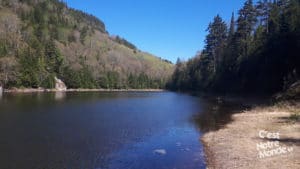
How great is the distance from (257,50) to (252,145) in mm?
52045

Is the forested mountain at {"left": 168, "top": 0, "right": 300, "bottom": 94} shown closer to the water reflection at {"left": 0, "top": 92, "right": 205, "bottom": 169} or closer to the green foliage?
the water reflection at {"left": 0, "top": 92, "right": 205, "bottom": 169}

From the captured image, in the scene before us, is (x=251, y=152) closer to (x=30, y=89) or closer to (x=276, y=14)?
(x=276, y=14)

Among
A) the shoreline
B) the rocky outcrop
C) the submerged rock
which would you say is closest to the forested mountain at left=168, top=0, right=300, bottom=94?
the shoreline

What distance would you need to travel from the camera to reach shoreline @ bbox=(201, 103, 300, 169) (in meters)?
18.2

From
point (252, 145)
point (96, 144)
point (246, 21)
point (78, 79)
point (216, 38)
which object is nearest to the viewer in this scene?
point (252, 145)

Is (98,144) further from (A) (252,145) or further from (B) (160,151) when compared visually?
(A) (252,145)

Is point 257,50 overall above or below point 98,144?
above

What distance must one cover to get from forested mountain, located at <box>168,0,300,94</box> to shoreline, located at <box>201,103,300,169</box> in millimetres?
25486

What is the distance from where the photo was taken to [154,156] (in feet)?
72.2

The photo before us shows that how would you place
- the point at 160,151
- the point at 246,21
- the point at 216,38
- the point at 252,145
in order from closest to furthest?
the point at 252,145, the point at 160,151, the point at 246,21, the point at 216,38

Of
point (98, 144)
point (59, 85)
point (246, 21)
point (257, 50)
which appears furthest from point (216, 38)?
point (98, 144)

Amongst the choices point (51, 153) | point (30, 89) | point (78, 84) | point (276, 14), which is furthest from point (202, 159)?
point (78, 84)

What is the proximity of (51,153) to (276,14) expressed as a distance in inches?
2638

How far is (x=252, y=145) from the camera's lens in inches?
905
